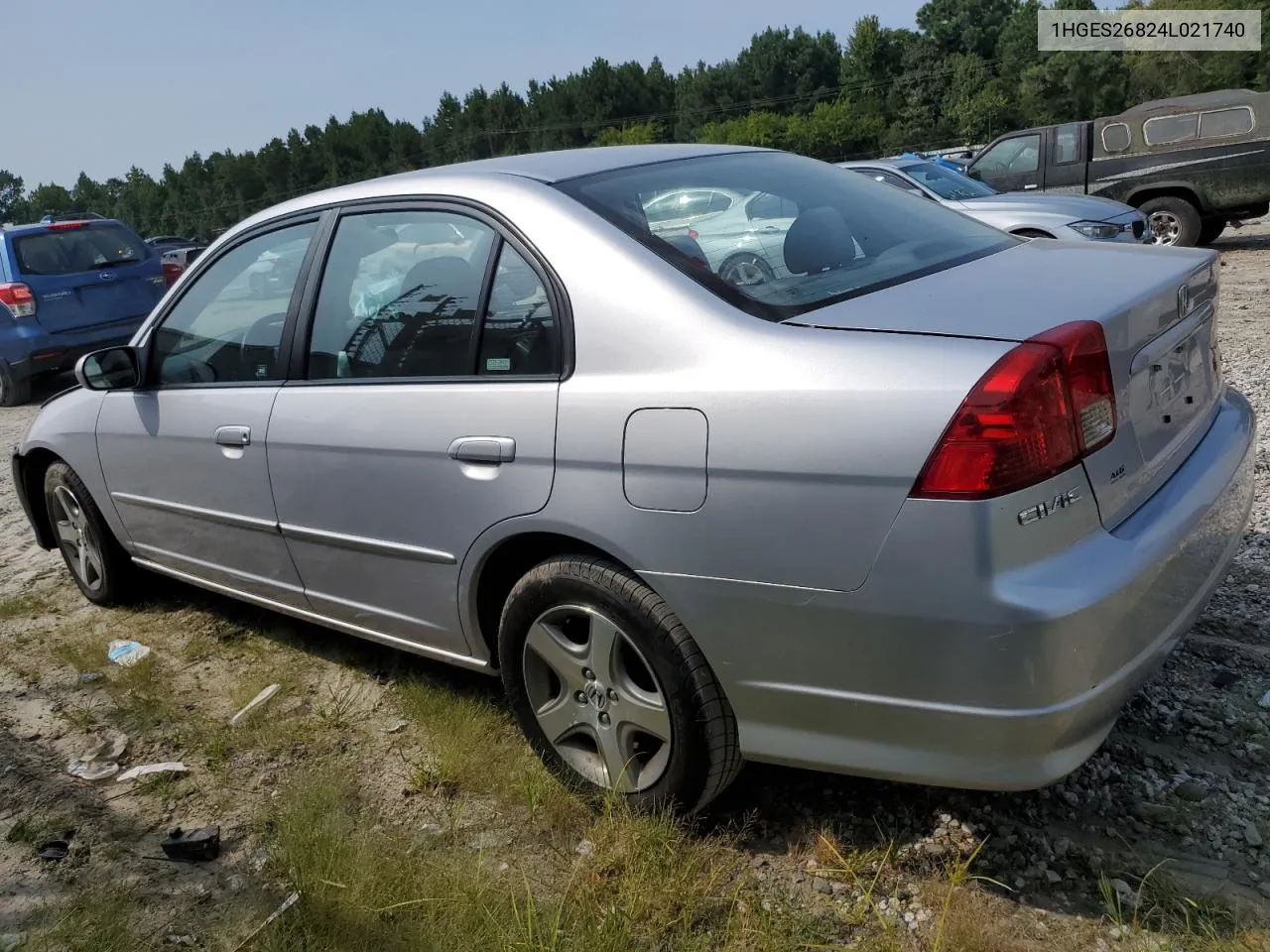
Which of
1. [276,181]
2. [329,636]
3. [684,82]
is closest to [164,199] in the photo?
[276,181]

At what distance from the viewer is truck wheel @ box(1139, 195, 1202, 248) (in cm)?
1236

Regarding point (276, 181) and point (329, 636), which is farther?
point (276, 181)

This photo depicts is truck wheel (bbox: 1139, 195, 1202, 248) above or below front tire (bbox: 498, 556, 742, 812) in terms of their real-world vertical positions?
below

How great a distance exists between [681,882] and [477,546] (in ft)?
3.19

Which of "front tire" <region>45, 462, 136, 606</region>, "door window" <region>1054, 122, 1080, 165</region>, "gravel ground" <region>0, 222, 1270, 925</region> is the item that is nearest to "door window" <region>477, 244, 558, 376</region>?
"gravel ground" <region>0, 222, 1270, 925</region>

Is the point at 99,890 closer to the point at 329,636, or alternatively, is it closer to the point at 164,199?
the point at 329,636

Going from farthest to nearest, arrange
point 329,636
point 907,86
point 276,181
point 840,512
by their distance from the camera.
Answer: point 276,181, point 907,86, point 329,636, point 840,512

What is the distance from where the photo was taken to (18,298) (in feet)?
32.2

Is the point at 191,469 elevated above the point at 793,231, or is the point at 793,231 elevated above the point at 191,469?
the point at 793,231

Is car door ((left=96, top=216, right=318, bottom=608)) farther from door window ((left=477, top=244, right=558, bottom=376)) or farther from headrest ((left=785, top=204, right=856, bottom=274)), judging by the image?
headrest ((left=785, top=204, right=856, bottom=274))

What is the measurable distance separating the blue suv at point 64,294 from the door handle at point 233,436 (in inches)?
297

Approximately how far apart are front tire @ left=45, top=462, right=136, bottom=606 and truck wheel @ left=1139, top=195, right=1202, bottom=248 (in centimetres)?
1172

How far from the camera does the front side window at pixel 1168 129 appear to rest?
40.8 feet

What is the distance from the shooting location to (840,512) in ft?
6.80
